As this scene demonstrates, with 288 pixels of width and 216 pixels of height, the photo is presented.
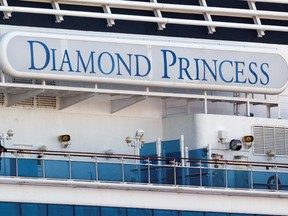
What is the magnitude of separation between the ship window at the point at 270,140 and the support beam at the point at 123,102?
4366mm

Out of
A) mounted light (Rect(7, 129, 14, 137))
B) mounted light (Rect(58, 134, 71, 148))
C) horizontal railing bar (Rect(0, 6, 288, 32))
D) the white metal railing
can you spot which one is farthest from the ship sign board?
mounted light (Rect(58, 134, 71, 148))

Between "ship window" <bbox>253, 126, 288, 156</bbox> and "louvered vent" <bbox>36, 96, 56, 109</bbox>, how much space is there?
6.83m

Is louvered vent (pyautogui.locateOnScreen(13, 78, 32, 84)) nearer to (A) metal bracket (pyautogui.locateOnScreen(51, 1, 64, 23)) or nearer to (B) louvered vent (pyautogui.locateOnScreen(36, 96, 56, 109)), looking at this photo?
(B) louvered vent (pyautogui.locateOnScreen(36, 96, 56, 109))

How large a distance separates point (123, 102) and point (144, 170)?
3.26 meters

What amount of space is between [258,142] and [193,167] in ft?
14.3

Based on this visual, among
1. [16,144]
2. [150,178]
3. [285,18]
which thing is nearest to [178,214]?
[150,178]

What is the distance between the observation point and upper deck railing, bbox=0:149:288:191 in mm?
58844

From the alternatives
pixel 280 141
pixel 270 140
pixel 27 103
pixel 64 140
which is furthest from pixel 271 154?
pixel 27 103

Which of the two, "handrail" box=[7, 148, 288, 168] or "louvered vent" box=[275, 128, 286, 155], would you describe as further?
"louvered vent" box=[275, 128, 286, 155]

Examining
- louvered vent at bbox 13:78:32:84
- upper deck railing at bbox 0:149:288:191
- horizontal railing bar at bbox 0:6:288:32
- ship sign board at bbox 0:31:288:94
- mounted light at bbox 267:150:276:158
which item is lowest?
upper deck railing at bbox 0:149:288:191

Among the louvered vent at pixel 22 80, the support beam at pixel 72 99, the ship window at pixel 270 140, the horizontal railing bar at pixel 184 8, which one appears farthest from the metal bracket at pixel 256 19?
the louvered vent at pixel 22 80

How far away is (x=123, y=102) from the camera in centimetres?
6322

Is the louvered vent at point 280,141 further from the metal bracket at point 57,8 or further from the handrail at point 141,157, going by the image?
the metal bracket at point 57,8

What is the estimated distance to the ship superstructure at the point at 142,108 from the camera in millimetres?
59719
